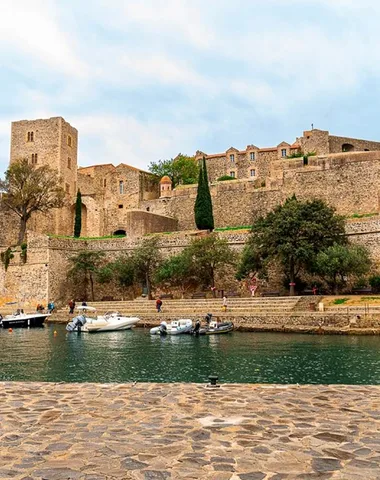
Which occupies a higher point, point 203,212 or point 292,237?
point 203,212

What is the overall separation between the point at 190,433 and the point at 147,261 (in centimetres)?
3480

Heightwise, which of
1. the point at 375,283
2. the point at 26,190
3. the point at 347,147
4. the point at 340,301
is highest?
the point at 347,147

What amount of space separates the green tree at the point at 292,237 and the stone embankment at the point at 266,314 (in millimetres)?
2945

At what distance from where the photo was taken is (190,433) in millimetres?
5551

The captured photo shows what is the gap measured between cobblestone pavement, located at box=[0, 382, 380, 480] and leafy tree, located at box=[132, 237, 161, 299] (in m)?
31.7

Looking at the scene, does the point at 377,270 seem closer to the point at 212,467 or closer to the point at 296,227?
the point at 296,227

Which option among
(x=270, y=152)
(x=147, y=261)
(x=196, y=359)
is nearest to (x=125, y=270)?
(x=147, y=261)

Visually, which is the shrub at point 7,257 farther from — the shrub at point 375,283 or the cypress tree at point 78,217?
the shrub at point 375,283

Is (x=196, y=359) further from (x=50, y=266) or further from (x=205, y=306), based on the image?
(x=50, y=266)

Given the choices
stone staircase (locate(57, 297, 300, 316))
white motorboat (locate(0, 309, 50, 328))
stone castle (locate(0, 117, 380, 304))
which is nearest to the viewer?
stone staircase (locate(57, 297, 300, 316))

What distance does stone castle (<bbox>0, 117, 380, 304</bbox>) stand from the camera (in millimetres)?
41844

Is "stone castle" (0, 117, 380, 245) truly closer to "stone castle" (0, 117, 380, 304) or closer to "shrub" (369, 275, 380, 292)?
"stone castle" (0, 117, 380, 304)

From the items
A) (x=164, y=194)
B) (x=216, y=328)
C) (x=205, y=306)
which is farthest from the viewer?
(x=164, y=194)

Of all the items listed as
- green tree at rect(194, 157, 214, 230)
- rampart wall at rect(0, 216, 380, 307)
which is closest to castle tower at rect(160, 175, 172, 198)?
green tree at rect(194, 157, 214, 230)
